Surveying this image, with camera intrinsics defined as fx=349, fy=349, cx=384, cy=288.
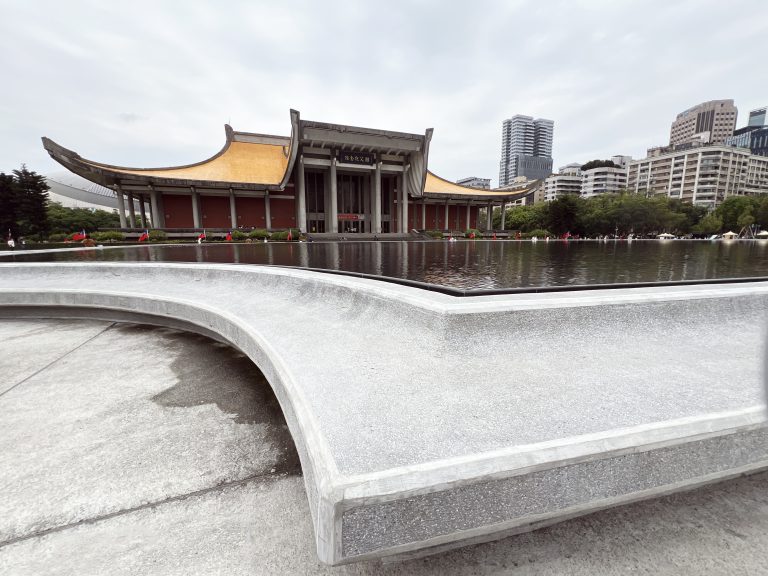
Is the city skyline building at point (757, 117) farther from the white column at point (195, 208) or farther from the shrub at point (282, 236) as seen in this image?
the white column at point (195, 208)

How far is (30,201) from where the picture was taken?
2769 centimetres

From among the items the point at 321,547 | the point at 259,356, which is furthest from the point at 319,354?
the point at 321,547

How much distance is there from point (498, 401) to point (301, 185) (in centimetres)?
3283

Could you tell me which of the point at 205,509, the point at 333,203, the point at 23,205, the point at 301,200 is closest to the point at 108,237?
the point at 23,205

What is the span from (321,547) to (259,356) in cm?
202

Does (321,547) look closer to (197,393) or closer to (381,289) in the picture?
(381,289)

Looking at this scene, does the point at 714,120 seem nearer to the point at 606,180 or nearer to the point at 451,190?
the point at 606,180

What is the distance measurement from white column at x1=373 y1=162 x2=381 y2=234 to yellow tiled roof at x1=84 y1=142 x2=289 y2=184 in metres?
8.52

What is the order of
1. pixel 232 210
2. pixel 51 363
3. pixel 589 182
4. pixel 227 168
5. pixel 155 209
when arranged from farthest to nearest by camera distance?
pixel 589 182 → pixel 227 168 → pixel 232 210 → pixel 155 209 → pixel 51 363

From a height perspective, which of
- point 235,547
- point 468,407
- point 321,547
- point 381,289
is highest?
point 381,289

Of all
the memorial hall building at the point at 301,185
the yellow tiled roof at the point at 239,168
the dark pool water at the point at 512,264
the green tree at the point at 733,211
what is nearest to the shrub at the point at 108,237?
the memorial hall building at the point at 301,185

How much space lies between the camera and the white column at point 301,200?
31878 mm

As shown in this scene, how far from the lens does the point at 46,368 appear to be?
4.20 metres

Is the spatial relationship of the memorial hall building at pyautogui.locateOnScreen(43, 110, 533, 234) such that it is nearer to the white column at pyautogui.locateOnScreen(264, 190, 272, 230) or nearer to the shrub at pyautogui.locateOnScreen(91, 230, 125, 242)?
the white column at pyautogui.locateOnScreen(264, 190, 272, 230)
